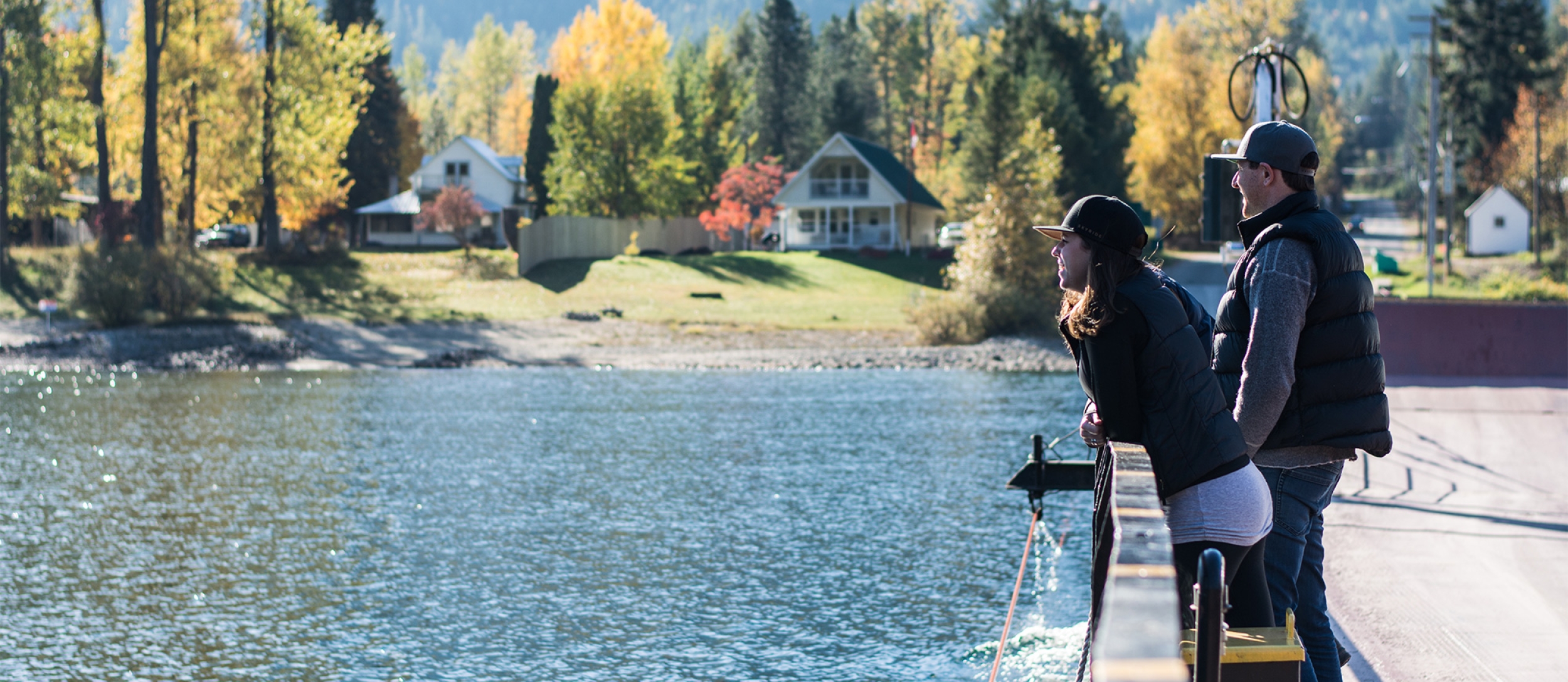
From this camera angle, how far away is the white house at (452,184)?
71938 mm

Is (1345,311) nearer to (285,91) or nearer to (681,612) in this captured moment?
(681,612)

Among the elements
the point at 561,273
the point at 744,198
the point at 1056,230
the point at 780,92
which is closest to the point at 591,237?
the point at 561,273

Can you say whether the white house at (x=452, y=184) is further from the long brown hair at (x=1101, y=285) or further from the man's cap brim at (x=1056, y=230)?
the long brown hair at (x=1101, y=285)

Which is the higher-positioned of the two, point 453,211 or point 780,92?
point 780,92

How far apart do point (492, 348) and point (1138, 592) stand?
3448 cm

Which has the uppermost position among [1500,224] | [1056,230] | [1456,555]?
[1500,224]

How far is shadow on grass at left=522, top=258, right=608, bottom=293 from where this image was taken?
1977 inches

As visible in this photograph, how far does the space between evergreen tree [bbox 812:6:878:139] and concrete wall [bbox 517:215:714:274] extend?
10608mm

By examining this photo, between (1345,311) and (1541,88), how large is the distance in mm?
76769

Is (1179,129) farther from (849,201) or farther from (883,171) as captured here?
(849,201)

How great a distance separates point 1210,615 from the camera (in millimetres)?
3434

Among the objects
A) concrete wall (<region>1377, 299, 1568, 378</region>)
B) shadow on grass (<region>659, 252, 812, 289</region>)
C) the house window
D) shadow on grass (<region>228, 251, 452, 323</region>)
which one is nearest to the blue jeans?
concrete wall (<region>1377, 299, 1568, 378</region>)

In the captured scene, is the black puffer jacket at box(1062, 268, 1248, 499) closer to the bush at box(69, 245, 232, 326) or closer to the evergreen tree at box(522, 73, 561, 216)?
the bush at box(69, 245, 232, 326)

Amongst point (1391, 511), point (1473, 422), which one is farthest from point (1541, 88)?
point (1391, 511)
